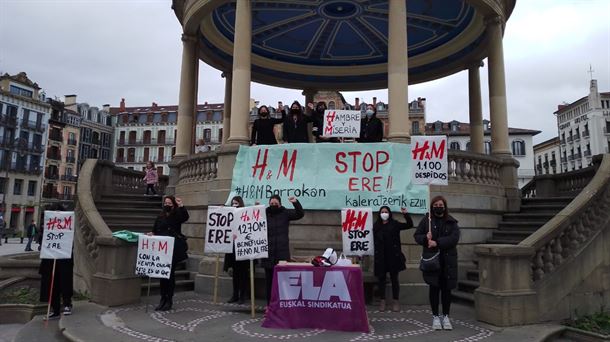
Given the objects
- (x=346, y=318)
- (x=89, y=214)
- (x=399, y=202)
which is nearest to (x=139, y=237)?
(x=89, y=214)

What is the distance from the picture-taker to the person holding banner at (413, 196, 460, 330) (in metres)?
7.30

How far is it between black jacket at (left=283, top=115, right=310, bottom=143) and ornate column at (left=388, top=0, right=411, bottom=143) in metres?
2.18

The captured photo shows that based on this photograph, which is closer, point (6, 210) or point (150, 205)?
point (150, 205)

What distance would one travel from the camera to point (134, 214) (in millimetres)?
13711

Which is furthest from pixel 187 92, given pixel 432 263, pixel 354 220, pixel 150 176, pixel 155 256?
pixel 432 263

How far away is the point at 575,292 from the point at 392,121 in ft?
16.6

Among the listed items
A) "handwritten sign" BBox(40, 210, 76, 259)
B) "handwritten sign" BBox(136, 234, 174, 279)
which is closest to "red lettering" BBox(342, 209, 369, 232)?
"handwritten sign" BBox(136, 234, 174, 279)

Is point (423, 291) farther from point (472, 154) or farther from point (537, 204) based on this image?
point (537, 204)

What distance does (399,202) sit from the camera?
10.0 m

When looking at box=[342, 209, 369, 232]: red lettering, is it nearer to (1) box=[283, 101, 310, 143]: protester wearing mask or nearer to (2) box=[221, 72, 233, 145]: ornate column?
(1) box=[283, 101, 310, 143]: protester wearing mask

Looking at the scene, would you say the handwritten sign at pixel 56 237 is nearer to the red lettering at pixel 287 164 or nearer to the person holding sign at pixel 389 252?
the red lettering at pixel 287 164

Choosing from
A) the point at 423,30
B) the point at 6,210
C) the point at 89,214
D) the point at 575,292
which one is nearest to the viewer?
the point at 575,292

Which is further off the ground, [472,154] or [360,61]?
[360,61]

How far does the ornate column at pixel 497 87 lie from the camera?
13406mm
